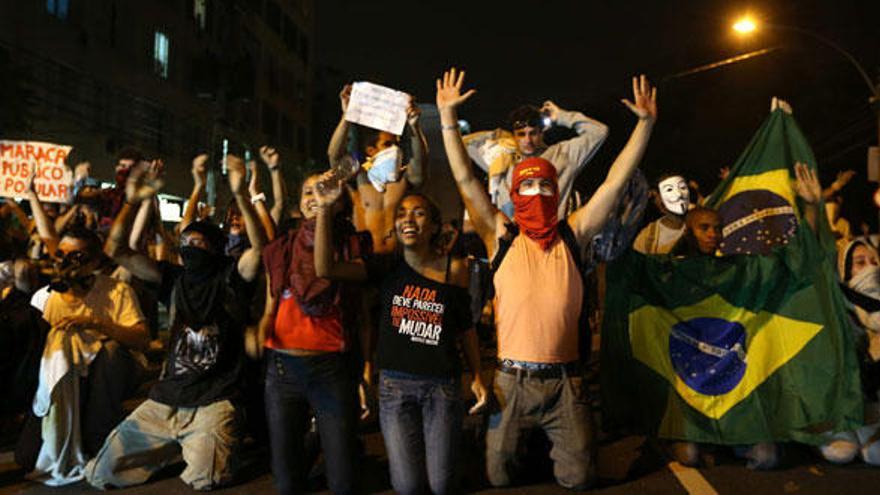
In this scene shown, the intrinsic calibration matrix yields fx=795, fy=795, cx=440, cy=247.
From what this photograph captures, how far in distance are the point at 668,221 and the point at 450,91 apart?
2.79 meters

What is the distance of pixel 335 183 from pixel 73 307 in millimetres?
2194

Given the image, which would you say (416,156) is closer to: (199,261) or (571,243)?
(571,243)

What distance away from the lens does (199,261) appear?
17.0 ft

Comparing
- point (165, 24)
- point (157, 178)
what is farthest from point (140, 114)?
point (157, 178)

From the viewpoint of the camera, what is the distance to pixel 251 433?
575cm

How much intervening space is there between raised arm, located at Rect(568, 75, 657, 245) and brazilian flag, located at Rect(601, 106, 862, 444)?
1.03m

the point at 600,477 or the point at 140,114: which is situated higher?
the point at 140,114

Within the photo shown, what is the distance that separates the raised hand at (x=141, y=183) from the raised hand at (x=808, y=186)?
4.63 meters

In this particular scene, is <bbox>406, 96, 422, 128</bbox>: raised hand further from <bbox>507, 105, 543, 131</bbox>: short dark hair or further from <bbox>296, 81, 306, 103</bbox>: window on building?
<bbox>296, 81, 306, 103</bbox>: window on building

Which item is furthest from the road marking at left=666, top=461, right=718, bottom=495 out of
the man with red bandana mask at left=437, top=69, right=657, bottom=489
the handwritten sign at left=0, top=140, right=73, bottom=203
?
the handwritten sign at left=0, top=140, right=73, bottom=203

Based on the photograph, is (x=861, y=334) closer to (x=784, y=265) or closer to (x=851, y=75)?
(x=784, y=265)

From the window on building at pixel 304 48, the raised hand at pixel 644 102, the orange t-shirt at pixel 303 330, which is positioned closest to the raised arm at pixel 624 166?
the raised hand at pixel 644 102

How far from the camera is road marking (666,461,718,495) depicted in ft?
16.3

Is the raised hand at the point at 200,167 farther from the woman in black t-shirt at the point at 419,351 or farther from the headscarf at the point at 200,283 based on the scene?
the woman in black t-shirt at the point at 419,351
